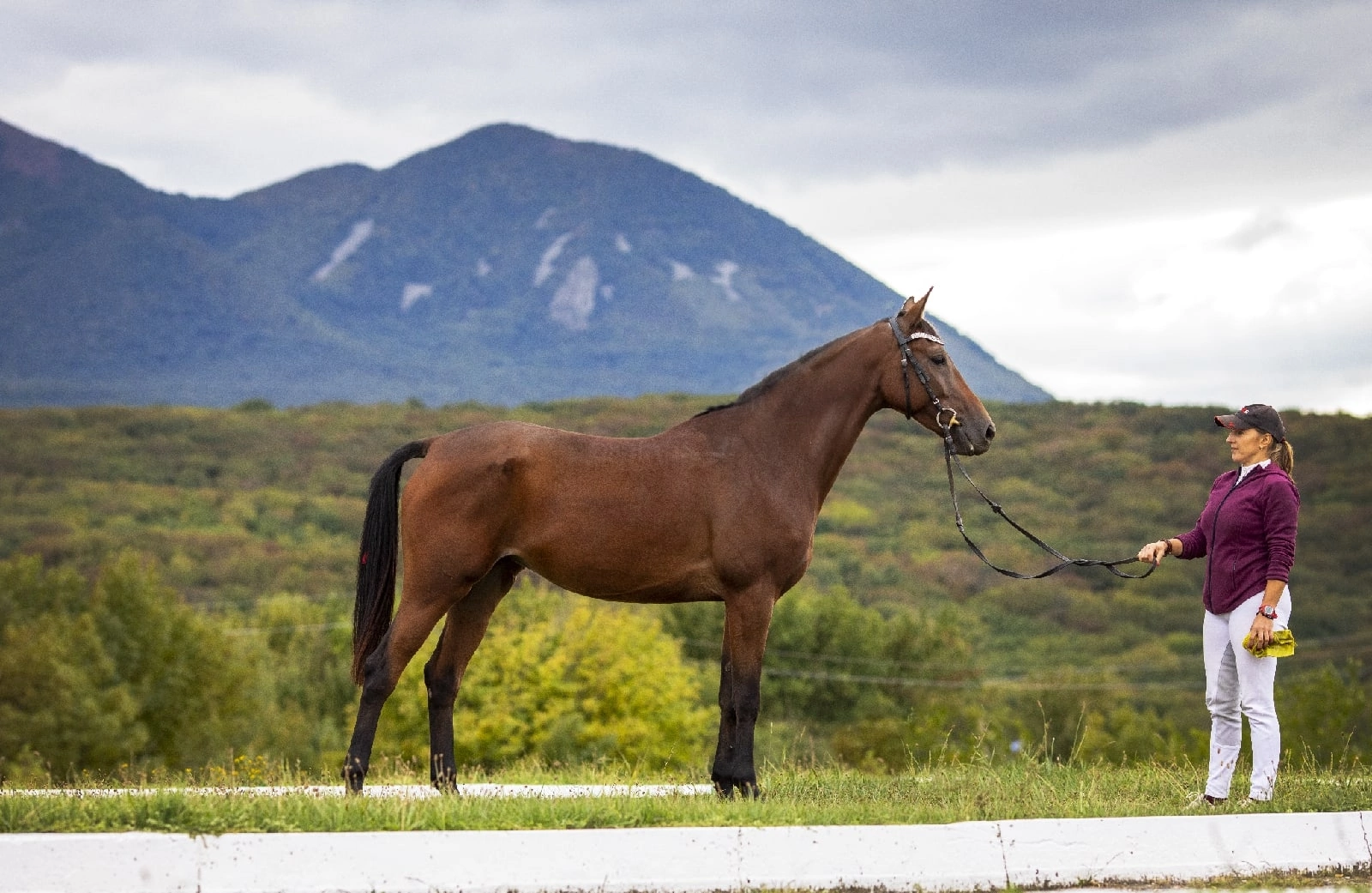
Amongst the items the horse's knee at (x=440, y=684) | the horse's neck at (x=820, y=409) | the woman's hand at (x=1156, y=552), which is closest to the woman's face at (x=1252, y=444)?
the woman's hand at (x=1156, y=552)

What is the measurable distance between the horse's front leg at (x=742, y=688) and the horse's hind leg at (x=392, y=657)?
6.54 ft

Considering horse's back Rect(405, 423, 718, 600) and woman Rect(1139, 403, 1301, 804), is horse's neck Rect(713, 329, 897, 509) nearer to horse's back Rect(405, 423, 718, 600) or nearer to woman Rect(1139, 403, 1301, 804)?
horse's back Rect(405, 423, 718, 600)

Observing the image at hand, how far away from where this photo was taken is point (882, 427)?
19612 cm

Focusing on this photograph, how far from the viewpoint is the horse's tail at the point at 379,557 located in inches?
402

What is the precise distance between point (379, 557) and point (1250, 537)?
19.3 feet

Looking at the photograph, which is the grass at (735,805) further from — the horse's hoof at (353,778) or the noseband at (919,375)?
the noseband at (919,375)

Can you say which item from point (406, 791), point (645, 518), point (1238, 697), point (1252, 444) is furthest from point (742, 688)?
point (1252, 444)

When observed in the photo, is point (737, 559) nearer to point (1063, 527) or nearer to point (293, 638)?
point (293, 638)

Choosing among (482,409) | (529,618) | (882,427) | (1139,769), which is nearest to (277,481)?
(482,409)

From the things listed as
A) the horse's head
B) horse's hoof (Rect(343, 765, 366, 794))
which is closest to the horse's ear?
the horse's head

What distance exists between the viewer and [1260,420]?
9.35m

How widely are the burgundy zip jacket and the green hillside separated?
1883 millimetres

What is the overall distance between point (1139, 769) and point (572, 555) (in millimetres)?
5339

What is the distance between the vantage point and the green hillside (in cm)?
5794
